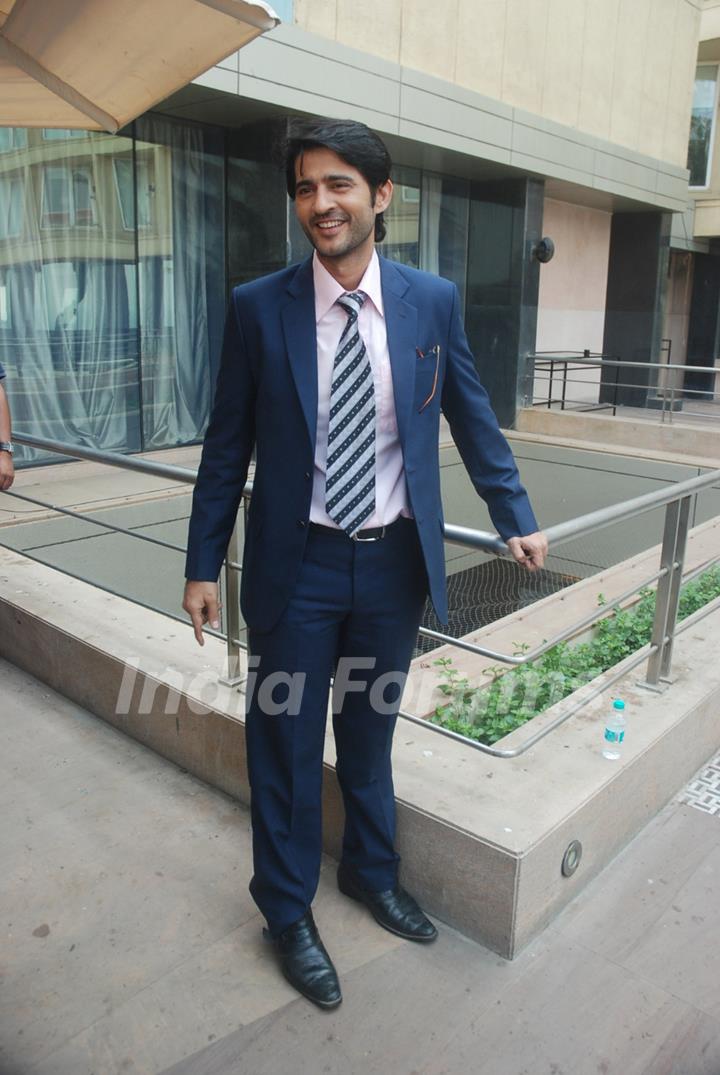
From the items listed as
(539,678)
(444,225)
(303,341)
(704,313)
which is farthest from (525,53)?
(303,341)

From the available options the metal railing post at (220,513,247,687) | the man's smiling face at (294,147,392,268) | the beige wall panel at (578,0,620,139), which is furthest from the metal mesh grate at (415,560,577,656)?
the beige wall panel at (578,0,620,139)

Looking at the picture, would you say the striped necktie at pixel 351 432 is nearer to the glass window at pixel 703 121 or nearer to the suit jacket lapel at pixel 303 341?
the suit jacket lapel at pixel 303 341

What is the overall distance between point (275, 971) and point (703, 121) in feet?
69.7

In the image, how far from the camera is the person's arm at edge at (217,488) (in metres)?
2.31

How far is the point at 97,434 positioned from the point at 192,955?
304 inches

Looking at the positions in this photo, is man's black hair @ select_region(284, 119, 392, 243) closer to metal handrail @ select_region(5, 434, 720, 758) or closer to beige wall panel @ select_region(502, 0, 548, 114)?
metal handrail @ select_region(5, 434, 720, 758)

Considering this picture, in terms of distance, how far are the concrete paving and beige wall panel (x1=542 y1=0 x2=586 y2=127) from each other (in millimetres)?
12540

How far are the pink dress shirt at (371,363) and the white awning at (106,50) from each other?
2.92 feet

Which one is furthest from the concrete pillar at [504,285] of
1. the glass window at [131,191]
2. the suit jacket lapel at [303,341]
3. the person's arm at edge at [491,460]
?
the suit jacket lapel at [303,341]

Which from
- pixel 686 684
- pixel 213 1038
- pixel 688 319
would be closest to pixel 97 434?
pixel 686 684

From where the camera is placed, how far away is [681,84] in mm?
16547

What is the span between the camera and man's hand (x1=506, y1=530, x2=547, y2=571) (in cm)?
240

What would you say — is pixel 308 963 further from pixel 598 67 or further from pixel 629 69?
pixel 629 69

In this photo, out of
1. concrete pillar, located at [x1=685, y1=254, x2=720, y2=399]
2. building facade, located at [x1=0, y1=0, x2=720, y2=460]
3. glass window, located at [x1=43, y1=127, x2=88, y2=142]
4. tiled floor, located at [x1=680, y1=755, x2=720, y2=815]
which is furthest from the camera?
concrete pillar, located at [x1=685, y1=254, x2=720, y2=399]
